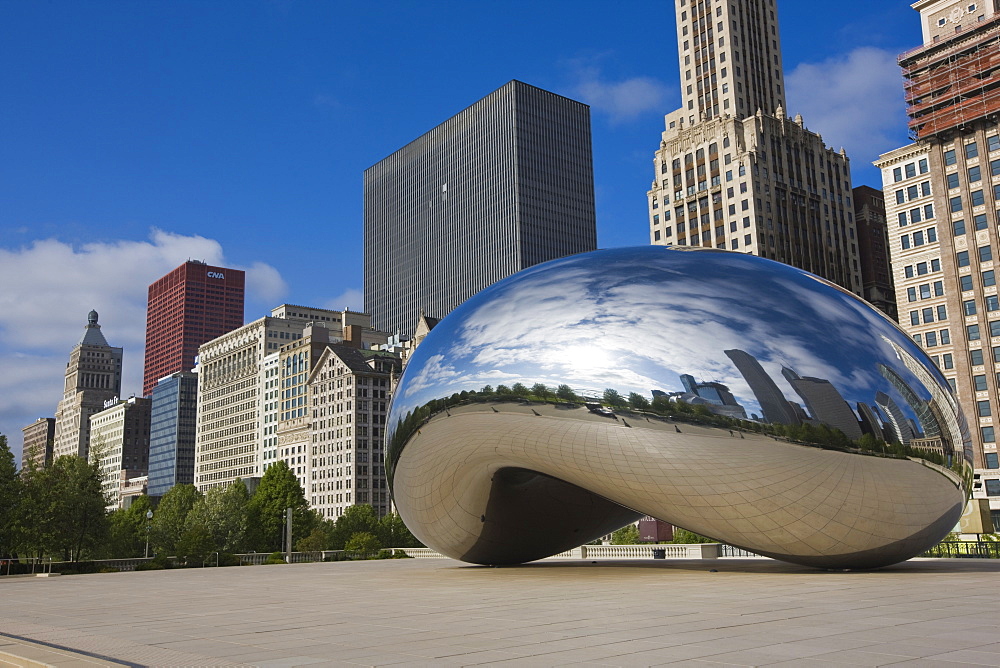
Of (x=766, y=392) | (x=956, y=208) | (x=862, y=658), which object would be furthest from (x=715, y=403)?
(x=956, y=208)

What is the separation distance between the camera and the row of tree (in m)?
42.3

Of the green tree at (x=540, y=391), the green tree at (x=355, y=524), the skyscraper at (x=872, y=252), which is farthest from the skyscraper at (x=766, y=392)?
the skyscraper at (x=872, y=252)

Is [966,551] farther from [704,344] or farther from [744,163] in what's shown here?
[744,163]

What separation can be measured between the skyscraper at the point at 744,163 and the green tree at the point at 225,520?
190ft

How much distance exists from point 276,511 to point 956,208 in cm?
7218

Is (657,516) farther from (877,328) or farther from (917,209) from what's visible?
(917,209)

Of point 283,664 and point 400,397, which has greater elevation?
point 400,397

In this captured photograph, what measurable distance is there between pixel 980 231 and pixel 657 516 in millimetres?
81921

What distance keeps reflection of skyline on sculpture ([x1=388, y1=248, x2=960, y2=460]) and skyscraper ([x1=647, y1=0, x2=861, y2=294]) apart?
91.9m

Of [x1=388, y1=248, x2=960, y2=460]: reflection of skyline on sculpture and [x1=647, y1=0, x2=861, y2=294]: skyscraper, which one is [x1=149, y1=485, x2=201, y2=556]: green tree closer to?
[x1=647, y1=0, x2=861, y2=294]: skyscraper

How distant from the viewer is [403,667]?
24.2ft

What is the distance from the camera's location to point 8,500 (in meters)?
41.4

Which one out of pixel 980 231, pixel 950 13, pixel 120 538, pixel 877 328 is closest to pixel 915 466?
pixel 877 328

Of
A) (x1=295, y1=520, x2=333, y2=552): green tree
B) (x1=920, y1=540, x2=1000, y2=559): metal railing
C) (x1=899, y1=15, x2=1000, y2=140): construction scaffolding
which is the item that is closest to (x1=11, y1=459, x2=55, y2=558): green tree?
(x1=295, y1=520, x2=333, y2=552): green tree
